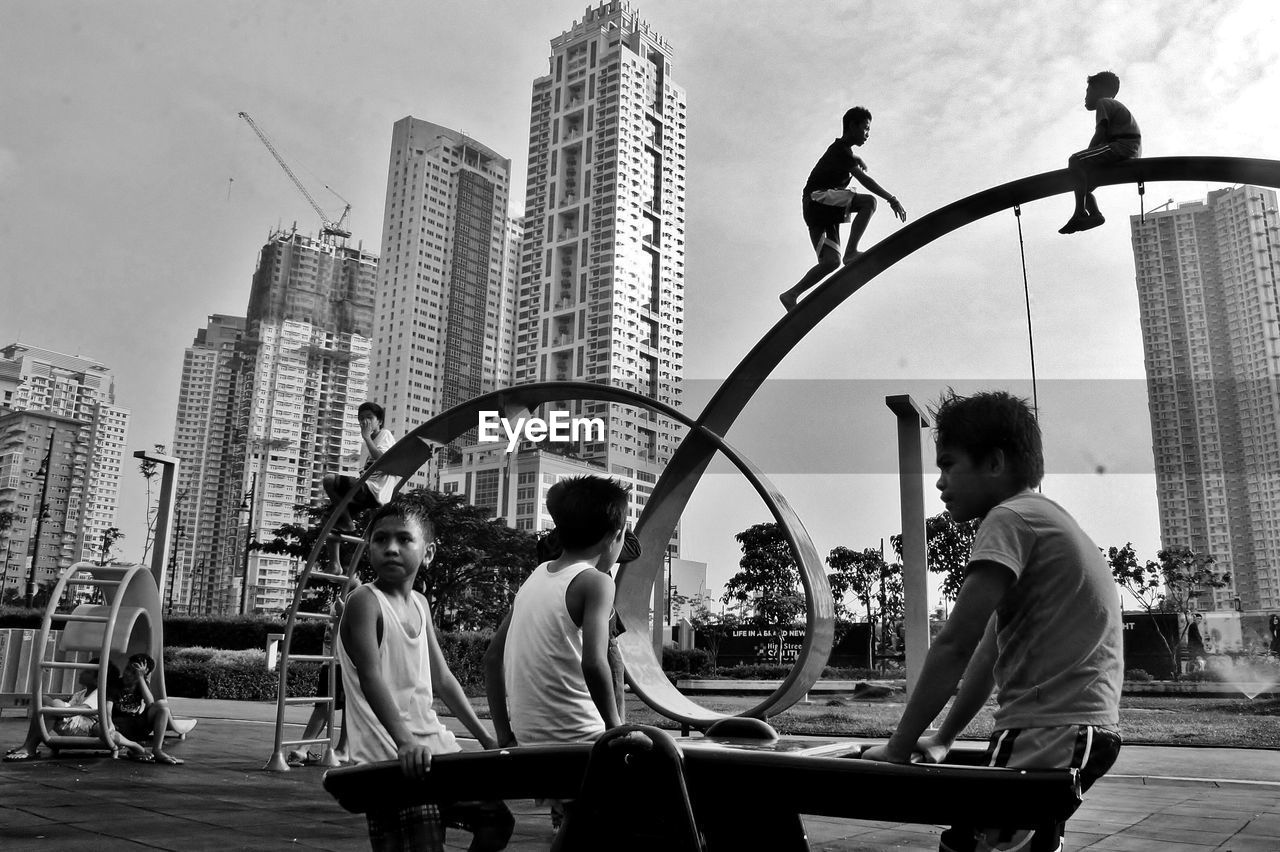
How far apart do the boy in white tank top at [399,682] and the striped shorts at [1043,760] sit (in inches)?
42.2

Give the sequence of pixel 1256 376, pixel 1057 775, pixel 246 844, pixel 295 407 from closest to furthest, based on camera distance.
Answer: pixel 1057 775, pixel 246 844, pixel 1256 376, pixel 295 407

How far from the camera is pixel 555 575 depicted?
2541 mm

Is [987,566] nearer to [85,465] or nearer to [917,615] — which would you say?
[917,615]

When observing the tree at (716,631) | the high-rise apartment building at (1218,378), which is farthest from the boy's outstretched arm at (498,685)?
the tree at (716,631)

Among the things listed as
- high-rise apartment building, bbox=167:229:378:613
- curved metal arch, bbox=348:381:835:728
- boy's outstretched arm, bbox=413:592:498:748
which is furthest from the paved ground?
high-rise apartment building, bbox=167:229:378:613

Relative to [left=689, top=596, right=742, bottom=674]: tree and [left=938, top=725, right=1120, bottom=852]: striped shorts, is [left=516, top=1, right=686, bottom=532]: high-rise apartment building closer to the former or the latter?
[left=689, top=596, right=742, bottom=674]: tree

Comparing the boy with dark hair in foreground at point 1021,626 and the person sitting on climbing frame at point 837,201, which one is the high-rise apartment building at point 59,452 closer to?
the person sitting on climbing frame at point 837,201

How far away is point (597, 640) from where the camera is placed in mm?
2344

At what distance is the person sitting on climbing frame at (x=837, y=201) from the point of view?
16.1 feet

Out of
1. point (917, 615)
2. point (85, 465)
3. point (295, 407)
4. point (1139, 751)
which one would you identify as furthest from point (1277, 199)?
point (295, 407)

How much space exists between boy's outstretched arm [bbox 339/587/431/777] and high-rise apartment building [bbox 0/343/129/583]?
58.4 meters

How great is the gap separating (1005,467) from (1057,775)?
615mm

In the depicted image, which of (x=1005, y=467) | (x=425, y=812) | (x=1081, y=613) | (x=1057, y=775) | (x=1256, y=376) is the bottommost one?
(x=425, y=812)

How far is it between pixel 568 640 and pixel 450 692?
1.29 ft
